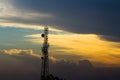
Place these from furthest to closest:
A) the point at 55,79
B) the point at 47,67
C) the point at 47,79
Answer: the point at 55,79 < the point at 47,79 < the point at 47,67

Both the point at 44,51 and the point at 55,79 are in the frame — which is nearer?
the point at 44,51

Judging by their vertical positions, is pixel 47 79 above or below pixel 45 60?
below

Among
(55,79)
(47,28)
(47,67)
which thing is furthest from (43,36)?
(55,79)

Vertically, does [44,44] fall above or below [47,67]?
above

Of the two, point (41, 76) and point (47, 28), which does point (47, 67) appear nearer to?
point (41, 76)

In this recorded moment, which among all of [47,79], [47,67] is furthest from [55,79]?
[47,67]

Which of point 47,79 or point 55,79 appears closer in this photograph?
point 47,79

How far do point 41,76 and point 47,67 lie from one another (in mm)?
4504

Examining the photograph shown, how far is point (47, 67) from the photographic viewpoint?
109m

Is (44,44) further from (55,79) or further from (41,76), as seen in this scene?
(55,79)

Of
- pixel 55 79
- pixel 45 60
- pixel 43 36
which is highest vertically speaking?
pixel 43 36

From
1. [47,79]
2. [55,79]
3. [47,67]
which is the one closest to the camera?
[47,67]

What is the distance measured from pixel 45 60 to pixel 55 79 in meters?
20.7

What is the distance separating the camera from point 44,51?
360 ft
